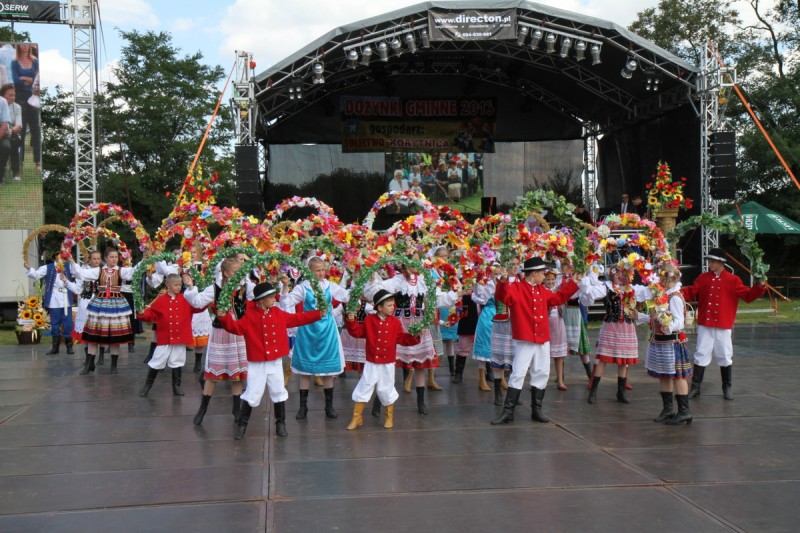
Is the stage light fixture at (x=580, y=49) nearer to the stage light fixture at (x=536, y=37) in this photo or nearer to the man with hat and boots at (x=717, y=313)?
the stage light fixture at (x=536, y=37)

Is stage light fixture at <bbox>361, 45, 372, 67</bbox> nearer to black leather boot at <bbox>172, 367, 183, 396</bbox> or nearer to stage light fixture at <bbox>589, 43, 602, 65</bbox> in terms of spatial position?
stage light fixture at <bbox>589, 43, 602, 65</bbox>

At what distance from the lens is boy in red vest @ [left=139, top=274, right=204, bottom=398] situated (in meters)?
9.35

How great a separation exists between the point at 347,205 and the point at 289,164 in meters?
2.02

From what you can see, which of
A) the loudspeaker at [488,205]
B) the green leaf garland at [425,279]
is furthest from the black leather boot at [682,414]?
the loudspeaker at [488,205]

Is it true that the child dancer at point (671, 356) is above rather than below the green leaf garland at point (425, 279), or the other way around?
below

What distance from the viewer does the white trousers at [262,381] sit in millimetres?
7262

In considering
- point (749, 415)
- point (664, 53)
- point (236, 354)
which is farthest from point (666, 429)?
point (664, 53)

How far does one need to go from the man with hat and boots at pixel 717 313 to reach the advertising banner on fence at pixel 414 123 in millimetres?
14378

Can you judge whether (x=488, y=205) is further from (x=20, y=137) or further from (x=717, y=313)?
(x=717, y=313)

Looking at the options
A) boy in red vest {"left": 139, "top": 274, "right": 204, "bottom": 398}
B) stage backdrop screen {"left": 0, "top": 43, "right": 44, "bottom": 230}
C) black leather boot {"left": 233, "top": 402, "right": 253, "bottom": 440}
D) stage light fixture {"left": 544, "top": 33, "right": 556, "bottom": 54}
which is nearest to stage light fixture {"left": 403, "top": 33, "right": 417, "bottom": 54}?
stage light fixture {"left": 544, "top": 33, "right": 556, "bottom": 54}

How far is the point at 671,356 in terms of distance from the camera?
7.93 m

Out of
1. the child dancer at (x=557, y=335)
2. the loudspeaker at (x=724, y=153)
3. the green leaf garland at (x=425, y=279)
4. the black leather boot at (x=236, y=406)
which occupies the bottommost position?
the black leather boot at (x=236, y=406)

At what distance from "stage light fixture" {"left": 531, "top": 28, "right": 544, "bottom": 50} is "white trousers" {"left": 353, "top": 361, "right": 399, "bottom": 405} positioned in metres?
11.2

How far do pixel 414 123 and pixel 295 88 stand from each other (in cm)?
538
